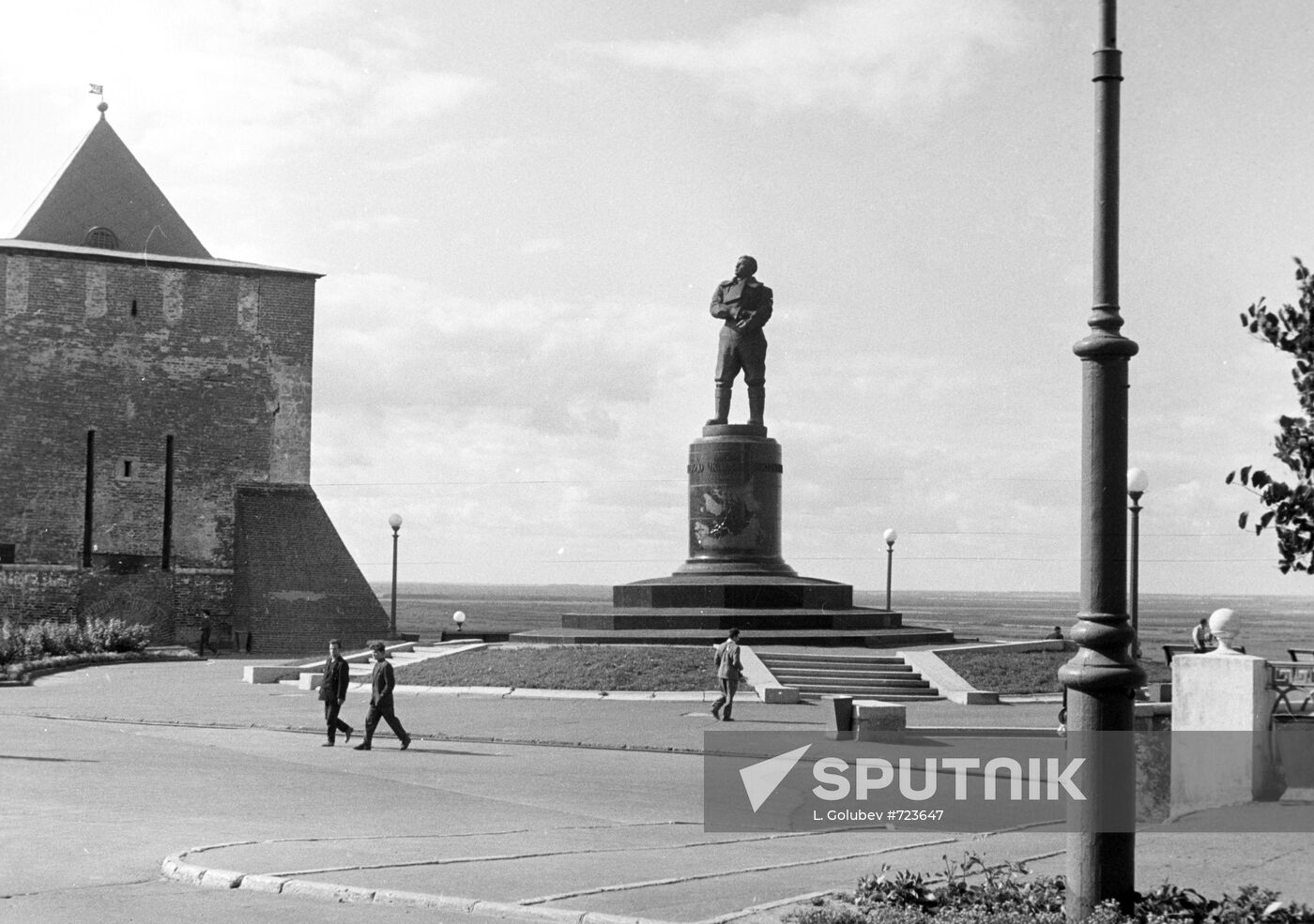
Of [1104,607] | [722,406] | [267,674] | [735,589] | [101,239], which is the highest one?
[101,239]

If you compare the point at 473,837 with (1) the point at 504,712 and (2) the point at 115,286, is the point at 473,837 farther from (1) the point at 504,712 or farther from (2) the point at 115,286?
(2) the point at 115,286

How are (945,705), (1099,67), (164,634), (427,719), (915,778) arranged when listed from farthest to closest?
(164,634) → (945,705) → (427,719) → (915,778) → (1099,67)

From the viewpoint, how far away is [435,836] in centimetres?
995

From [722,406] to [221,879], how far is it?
2179cm

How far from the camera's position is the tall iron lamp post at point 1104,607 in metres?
6.23

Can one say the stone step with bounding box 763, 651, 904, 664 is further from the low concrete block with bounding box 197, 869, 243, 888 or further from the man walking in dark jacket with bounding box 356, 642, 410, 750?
the low concrete block with bounding box 197, 869, 243, 888

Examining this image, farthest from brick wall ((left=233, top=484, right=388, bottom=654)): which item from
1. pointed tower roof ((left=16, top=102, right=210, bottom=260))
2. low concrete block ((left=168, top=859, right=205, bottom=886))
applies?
low concrete block ((left=168, top=859, right=205, bottom=886))

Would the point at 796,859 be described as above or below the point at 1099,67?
below

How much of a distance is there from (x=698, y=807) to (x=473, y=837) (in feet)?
8.75

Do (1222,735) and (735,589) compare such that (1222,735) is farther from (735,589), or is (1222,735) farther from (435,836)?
(735,589)

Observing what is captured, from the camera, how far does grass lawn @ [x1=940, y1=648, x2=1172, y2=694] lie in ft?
74.1

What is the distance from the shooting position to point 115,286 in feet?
151


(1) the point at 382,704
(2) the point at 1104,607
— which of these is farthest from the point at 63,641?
(2) the point at 1104,607

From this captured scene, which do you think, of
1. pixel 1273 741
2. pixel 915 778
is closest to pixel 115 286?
pixel 915 778
